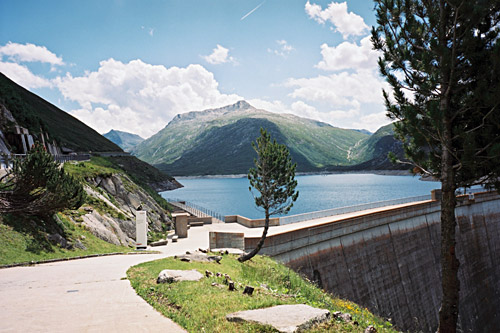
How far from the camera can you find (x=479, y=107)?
12.2 metres

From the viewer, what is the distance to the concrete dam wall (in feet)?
70.5

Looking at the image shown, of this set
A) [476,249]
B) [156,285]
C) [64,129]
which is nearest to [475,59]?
[156,285]

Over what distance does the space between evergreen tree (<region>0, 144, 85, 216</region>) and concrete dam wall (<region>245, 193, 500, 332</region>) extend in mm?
11160

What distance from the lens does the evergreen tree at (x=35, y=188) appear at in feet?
61.2

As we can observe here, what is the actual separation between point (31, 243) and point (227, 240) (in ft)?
32.9

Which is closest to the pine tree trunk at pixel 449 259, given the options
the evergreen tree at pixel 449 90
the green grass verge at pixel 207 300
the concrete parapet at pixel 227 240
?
the evergreen tree at pixel 449 90

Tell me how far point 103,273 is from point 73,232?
363 inches

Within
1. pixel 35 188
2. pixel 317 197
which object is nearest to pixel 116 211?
pixel 35 188

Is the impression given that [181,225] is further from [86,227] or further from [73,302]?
[73,302]

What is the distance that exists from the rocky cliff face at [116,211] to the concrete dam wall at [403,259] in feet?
36.0

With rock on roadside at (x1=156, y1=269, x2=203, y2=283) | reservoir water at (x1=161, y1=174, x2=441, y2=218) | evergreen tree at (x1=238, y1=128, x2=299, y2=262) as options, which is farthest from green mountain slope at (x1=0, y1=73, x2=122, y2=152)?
rock on roadside at (x1=156, y1=269, x2=203, y2=283)

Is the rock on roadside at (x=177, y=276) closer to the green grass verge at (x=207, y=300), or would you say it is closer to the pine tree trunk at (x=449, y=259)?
the green grass verge at (x=207, y=300)

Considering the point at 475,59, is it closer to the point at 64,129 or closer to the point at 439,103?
the point at 439,103

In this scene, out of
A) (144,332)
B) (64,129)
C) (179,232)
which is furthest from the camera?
(64,129)
